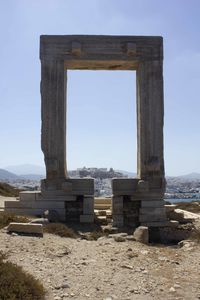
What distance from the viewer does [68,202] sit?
15.1m

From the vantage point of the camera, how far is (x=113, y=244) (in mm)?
11344

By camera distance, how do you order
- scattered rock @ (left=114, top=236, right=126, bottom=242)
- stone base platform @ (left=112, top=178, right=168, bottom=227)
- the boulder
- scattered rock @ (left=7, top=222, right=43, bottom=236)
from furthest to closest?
stone base platform @ (left=112, top=178, right=168, bottom=227)
the boulder
scattered rock @ (left=114, top=236, right=126, bottom=242)
scattered rock @ (left=7, top=222, right=43, bottom=236)

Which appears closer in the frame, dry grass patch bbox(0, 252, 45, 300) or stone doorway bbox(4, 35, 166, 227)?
dry grass patch bbox(0, 252, 45, 300)

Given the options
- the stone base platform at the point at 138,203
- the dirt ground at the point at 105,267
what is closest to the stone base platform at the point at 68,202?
the stone base platform at the point at 138,203

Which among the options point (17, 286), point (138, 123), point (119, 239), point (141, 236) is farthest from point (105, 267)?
point (138, 123)

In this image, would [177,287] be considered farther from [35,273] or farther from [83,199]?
[83,199]

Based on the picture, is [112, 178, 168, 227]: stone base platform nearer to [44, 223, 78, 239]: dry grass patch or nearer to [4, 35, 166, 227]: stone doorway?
[4, 35, 166, 227]: stone doorway

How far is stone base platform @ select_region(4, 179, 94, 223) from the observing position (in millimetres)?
14906

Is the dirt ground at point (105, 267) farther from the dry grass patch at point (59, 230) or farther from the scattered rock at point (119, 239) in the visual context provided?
the dry grass patch at point (59, 230)

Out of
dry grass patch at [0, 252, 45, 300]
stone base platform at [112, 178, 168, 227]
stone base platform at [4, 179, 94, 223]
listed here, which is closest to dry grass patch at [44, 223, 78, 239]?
stone base platform at [4, 179, 94, 223]

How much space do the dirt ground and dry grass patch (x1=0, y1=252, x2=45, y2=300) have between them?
0.89 feet

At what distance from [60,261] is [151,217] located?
662 centimetres

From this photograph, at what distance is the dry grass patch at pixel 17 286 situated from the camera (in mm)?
6129

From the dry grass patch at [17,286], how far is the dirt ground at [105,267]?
0.89 feet
